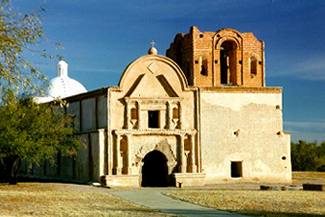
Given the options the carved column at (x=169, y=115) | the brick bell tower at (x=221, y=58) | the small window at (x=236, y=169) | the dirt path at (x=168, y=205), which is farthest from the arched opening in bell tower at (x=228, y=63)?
the dirt path at (x=168, y=205)

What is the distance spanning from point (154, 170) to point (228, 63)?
9.35 meters

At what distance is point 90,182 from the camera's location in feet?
116

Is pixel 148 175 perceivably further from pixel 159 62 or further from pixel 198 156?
pixel 159 62

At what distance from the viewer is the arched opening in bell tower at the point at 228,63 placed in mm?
41312

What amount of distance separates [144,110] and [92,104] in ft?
11.0

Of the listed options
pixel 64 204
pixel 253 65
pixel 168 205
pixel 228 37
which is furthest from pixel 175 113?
pixel 64 204

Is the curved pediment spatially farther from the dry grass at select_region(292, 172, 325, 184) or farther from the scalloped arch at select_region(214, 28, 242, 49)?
the dry grass at select_region(292, 172, 325, 184)

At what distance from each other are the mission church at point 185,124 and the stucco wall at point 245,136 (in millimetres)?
60

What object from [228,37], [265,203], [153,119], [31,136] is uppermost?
[228,37]

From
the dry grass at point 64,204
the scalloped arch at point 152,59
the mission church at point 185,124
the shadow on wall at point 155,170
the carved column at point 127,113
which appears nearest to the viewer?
the dry grass at point 64,204

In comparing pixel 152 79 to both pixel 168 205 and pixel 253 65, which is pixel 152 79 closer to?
pixel 253 65

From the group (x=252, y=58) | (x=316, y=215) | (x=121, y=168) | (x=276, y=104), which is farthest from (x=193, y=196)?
(x=252, y=58)

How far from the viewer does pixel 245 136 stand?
38.4 metres

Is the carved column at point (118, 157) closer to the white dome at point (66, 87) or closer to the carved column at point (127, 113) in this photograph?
the carved column at point (127, 113)
